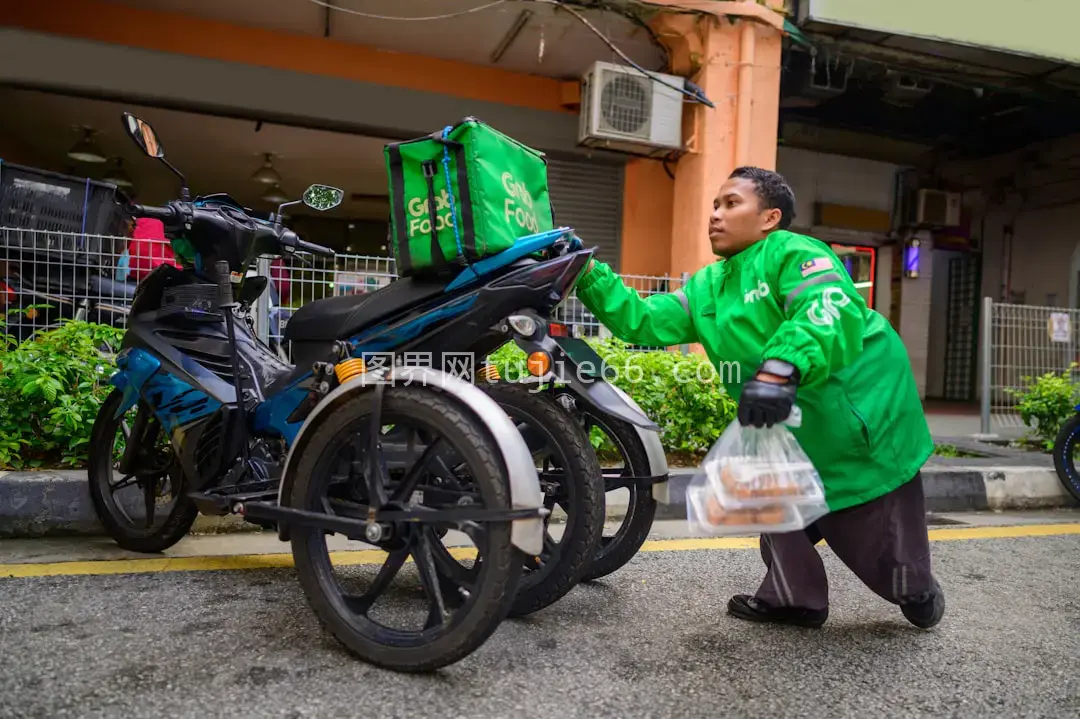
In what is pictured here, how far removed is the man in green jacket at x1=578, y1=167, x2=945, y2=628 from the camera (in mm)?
2168

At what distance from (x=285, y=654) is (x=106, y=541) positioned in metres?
1.59

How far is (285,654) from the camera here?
77.9 inches

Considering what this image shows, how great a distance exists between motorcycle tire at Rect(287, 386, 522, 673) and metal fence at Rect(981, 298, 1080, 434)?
6315 mm

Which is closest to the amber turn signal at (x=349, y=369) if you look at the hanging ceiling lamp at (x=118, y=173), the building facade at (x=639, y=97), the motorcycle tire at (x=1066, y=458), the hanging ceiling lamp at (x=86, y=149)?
the motorcycle tire at (x=1066, y=458)

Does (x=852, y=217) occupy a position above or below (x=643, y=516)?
above

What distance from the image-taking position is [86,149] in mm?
9922

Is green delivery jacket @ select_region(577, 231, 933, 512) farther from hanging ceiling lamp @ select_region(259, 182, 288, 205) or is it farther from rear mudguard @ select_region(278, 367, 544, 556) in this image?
hanging ceiling lamp @ select_region(259, 182, 288, 205)

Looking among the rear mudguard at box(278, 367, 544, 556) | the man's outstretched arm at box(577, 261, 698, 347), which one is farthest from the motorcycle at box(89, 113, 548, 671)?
the man's outstretched arm at box(577, 261, 698, 347)

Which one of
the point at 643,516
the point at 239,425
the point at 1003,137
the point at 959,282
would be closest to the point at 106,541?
the point at 239,425

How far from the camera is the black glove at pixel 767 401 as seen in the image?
71.4 inches

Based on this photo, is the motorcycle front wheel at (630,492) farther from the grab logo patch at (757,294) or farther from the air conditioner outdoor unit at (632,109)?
the air conditioner outdoor unit at (632,109)

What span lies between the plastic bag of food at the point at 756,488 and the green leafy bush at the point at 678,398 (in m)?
2.41

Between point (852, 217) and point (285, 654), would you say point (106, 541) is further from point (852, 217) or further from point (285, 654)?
point (852, 217)

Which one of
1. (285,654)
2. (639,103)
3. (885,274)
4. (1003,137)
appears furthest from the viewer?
(885,274)
